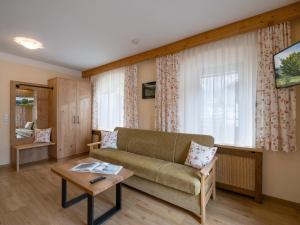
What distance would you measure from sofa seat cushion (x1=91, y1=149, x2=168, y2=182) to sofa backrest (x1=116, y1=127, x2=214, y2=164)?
0.21 m

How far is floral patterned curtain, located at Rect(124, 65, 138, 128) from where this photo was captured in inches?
148

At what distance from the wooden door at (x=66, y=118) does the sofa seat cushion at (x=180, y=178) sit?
305 cm

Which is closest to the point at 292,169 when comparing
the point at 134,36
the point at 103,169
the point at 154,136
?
the point at 154,136

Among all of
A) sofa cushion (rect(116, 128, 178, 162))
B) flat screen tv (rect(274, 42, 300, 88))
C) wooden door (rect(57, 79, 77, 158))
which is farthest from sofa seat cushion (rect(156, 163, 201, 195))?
wooden door (rect(57, 79, 77, 158))

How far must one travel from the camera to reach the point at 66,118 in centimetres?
418

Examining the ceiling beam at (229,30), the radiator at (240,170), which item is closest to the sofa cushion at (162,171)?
the radiator at (240,170)

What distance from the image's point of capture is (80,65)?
450cm

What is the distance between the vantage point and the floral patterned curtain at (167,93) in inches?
121

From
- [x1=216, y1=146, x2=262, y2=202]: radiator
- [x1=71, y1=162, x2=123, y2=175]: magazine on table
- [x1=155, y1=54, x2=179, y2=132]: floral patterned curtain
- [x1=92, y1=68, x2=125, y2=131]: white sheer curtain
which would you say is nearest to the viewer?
[x1=71, y1=162, x2=123, y2=175]: magazine on table

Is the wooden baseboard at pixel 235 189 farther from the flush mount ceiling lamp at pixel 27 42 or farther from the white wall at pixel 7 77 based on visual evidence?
the white wall at pixel 7 77

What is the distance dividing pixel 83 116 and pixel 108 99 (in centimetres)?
92

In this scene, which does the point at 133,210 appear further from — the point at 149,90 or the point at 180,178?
the point at 149,90

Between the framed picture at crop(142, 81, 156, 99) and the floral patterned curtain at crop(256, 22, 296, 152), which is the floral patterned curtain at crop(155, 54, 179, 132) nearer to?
the framed picture at crop(142, 81, 156, 99)

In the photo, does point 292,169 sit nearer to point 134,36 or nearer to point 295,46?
point 295,46
